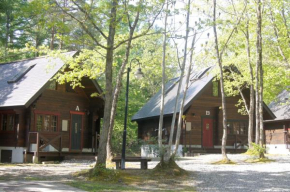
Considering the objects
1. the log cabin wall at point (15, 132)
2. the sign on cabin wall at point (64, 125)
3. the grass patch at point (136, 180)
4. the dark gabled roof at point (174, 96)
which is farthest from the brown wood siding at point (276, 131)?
the grass patch at point (136, 180)

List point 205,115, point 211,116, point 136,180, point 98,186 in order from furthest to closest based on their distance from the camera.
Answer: point 211,116 → point 205,115 → point 136,180 → point 98,186

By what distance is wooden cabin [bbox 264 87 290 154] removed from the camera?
3354 cm

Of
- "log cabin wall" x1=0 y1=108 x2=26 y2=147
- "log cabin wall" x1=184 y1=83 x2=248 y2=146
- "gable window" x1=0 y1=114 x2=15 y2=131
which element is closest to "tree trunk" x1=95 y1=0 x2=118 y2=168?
"log cabin wall" x1=0 y1=108 x2=26 y2=147

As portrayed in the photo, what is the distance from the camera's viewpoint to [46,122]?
77.6 feet

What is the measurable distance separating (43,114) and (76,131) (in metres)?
2.79

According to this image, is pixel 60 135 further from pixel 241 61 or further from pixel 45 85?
pixel 241 61

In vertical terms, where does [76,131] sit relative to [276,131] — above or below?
below

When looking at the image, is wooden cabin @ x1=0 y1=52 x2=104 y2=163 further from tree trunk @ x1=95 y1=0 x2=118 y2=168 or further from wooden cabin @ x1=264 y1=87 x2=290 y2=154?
wooden cabin @ x1=264 y1=87 x2=290 y2=154

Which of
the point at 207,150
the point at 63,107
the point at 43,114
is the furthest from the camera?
the point at 207,150

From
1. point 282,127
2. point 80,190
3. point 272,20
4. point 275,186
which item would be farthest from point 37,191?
point 282,127

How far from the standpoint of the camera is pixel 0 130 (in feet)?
76.4

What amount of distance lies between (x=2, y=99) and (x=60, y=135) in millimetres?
3693

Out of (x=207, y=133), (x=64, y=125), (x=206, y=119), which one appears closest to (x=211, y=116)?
(x=206, y=119)

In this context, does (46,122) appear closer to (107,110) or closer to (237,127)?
(107,110)
